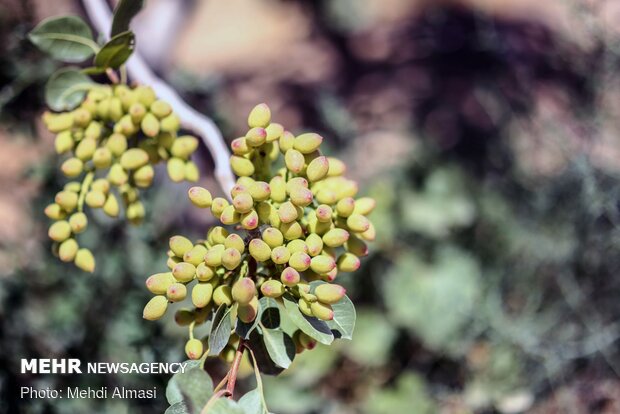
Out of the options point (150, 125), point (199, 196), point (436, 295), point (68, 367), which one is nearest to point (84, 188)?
point (150, 125)

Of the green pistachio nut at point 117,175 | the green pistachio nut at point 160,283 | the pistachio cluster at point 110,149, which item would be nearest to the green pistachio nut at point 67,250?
→ the pistachio cluster at point 110,149

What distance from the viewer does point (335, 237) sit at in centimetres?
70

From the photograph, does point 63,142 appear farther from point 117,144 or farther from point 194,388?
point 194,388

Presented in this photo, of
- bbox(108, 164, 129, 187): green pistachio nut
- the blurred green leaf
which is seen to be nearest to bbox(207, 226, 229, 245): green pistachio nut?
bbox(108, 164, 129, 187): green pistachio nut

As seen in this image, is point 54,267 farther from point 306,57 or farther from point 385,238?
point 306,57

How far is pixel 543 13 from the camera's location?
11.1 feet

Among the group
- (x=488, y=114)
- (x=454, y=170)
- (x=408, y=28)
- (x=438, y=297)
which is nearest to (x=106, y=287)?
(x=438, y=297)

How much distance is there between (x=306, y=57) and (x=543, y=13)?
1.30 m

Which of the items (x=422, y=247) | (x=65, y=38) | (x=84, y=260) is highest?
(x=65, y=38)

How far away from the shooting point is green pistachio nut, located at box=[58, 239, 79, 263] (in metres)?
0.84

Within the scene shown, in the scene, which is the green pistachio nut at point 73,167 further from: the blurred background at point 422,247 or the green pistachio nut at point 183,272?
the blurred background at point 422,247

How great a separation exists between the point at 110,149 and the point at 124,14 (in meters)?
0.18

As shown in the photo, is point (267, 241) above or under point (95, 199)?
above

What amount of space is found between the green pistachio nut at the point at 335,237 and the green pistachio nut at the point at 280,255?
0.06 metres
